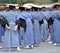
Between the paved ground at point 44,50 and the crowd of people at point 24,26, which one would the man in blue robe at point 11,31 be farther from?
the paved ground at point 44,50

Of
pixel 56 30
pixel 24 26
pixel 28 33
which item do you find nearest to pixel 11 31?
pixel 24 26

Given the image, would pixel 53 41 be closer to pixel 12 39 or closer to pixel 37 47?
pixel 37 47

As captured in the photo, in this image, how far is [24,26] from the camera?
49.7 feet

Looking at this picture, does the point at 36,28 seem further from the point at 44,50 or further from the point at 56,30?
the point at 44,50

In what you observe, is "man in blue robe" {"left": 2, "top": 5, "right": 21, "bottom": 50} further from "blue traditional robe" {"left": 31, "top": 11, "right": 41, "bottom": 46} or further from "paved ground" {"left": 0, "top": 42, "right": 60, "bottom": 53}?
"blue traditional robe" {"left": 31, "top": 11, "right": 41, "bottom": 46}

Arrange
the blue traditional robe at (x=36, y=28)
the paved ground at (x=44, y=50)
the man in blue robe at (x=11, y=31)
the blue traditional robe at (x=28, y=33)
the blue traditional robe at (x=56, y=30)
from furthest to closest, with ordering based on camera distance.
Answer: the blue traditional robe at (x=56, y=30) < the blue traditional robe at (x=36, y=28) < the blue traditional robe at (x=28, y=33) < the man in blue robe at (x=11, y=31) < the paved ground at (x=44, y=50)

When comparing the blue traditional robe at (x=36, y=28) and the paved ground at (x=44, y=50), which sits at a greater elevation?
the blue traditional robe at (x=36, y=28)

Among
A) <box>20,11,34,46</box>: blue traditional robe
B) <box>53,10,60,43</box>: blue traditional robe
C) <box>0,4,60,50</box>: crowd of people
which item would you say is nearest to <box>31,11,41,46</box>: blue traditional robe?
<box>0,4,60,50</box>: crowd of people

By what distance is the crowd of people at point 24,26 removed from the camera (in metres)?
14.6

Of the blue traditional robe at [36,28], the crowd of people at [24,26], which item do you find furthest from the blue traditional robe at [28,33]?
the blue traditional robe at [36,28]

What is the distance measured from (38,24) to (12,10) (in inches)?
60.5

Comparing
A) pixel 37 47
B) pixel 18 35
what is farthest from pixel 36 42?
pixel 18 35

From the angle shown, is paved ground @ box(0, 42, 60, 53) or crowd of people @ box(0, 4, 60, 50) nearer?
paved ground @ box(0, 42, 60, 53)

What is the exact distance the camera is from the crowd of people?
47.9 feet
